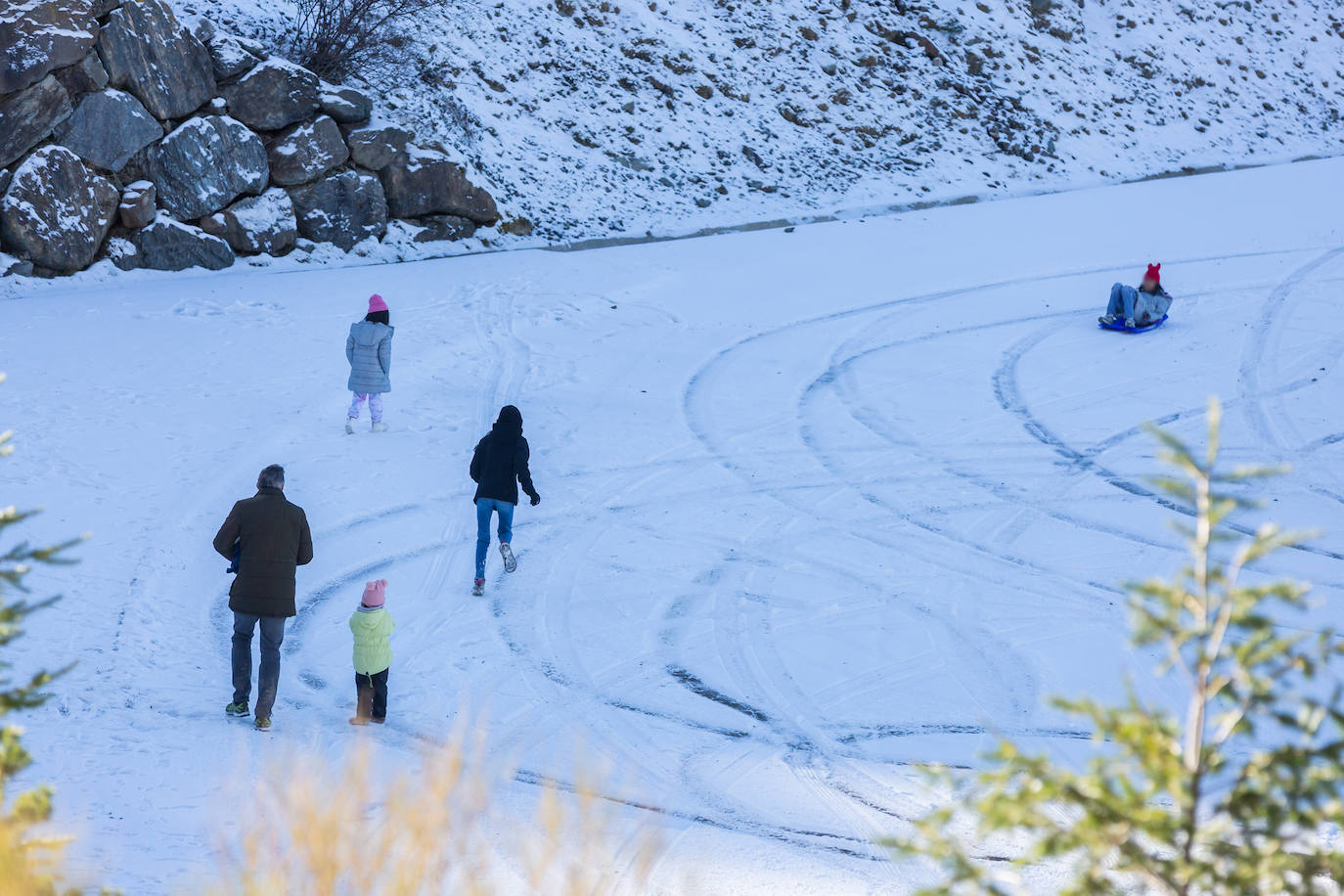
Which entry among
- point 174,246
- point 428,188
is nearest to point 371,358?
point 174,246

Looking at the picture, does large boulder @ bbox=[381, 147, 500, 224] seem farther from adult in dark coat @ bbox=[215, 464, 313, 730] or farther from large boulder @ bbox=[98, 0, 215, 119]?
adult in dark coat @ bbox=[215, 464, 313, 730]

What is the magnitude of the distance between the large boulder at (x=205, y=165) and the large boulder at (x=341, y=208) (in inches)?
27.5

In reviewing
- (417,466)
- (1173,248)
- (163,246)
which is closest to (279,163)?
(163,246)

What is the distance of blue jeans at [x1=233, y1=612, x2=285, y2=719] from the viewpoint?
7.58m

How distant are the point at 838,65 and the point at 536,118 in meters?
7.08

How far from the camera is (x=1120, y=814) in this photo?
3.06m

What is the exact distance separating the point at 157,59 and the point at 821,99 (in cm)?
1251

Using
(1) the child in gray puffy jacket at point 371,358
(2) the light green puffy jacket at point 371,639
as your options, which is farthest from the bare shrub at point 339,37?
(2) the light green puffy jacket at point 371,639

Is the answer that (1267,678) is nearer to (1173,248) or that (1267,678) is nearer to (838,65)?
(1173,248)

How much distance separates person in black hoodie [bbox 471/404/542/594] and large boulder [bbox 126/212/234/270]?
9.04 metres

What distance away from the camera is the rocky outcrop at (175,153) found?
15.9m

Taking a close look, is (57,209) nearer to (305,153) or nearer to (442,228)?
(305,153)

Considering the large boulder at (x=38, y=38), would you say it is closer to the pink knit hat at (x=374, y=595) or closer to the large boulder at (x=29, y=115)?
the large boulder at (x=29, y=115)

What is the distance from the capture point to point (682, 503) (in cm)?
1142
